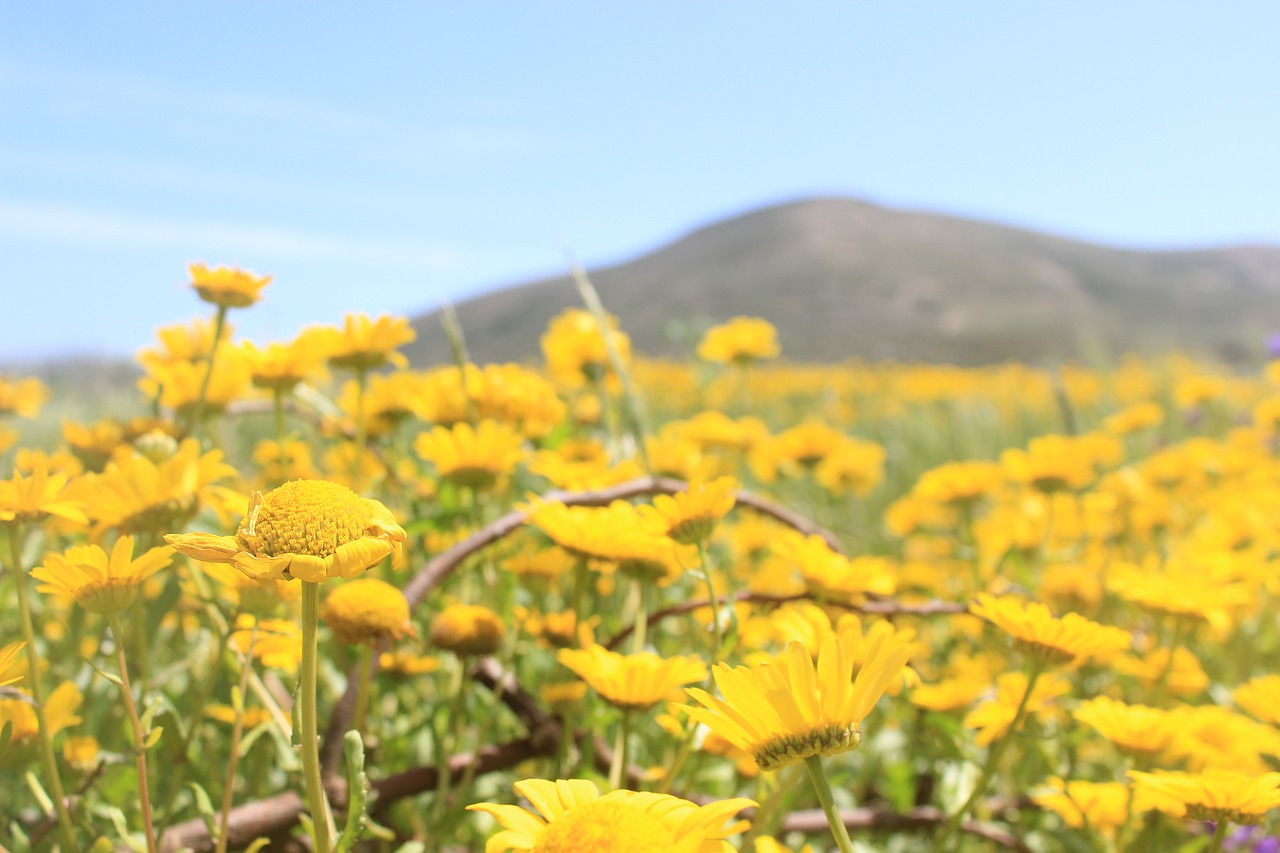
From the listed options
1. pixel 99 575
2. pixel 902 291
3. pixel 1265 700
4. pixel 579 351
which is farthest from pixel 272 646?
pixel 902 291

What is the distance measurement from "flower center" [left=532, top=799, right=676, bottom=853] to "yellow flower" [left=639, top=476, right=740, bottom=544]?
227mm

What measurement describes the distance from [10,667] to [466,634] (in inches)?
12.8

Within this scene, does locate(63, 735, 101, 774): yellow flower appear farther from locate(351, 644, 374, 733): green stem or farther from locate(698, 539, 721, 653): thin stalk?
locate(698, 539, 721, 653): thin stalk

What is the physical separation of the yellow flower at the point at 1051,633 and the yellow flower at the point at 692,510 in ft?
0.54

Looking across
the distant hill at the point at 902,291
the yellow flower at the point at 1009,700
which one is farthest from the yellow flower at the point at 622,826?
the distant hill at the point at 902,291

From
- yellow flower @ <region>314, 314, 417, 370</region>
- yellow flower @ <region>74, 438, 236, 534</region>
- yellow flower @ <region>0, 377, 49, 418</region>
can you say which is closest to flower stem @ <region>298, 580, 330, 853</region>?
yellow flower @ <region>74, 438, 236, 534</region>

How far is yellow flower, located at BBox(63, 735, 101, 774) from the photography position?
68 cm

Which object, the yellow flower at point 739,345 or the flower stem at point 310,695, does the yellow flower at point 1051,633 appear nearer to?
the flower stem at point 310,695

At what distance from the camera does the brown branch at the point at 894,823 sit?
0.68 meters

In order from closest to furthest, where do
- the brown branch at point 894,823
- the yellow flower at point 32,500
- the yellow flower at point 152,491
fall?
1. the yellow flower at point 32,500
2. the yellow flower at point 152,491
3. the brown branch at point 894,823

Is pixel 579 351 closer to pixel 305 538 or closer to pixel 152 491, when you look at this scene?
pixel 152 491

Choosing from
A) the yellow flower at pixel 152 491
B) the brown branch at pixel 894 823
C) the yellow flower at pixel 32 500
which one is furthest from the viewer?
the brown branch at pixel 894 823

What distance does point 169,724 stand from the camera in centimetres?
60

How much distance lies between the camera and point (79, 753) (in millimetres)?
720
